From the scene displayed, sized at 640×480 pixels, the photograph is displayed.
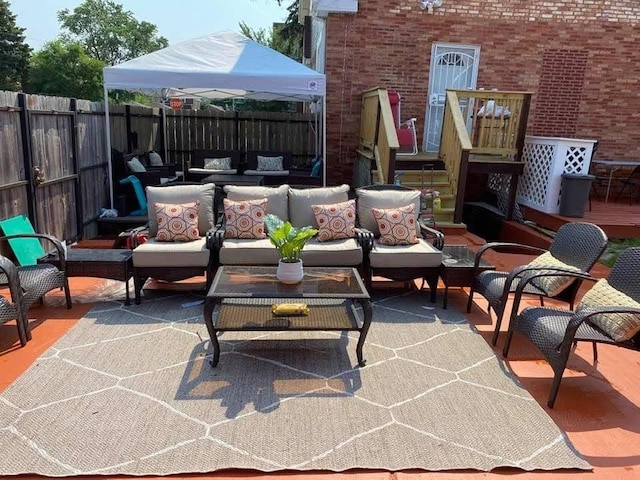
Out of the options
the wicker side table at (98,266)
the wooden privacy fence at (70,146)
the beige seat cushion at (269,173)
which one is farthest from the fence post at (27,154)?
the beige seat cushion at (269,173)

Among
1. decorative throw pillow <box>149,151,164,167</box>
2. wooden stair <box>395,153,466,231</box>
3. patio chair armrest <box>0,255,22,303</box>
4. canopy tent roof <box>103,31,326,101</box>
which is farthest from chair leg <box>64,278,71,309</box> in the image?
decorative throw pillow <box>149,151,164,167</box>

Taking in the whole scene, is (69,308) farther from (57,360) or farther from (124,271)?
(57,360)

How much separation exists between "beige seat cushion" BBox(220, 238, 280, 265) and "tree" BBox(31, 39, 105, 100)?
3458 centimetres

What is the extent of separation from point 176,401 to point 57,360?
1120 millimetres

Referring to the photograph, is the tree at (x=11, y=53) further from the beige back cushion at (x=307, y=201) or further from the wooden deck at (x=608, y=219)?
the wooden deck at (x=608, y=219)

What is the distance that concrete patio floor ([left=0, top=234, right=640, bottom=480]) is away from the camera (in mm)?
2588

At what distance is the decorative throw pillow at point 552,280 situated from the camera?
13.6 feet

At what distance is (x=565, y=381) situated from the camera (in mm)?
3598

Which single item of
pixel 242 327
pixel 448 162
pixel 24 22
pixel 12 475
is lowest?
pixel 12 475

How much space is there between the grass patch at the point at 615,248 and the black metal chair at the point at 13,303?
21.8 feet

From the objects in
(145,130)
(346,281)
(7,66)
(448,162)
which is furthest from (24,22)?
(346,281)

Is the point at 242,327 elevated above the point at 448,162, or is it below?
below

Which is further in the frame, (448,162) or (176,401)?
(448,162)

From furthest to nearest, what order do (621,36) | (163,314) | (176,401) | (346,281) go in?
(621,36) → (163,314) → (346,281) → (176,401)
